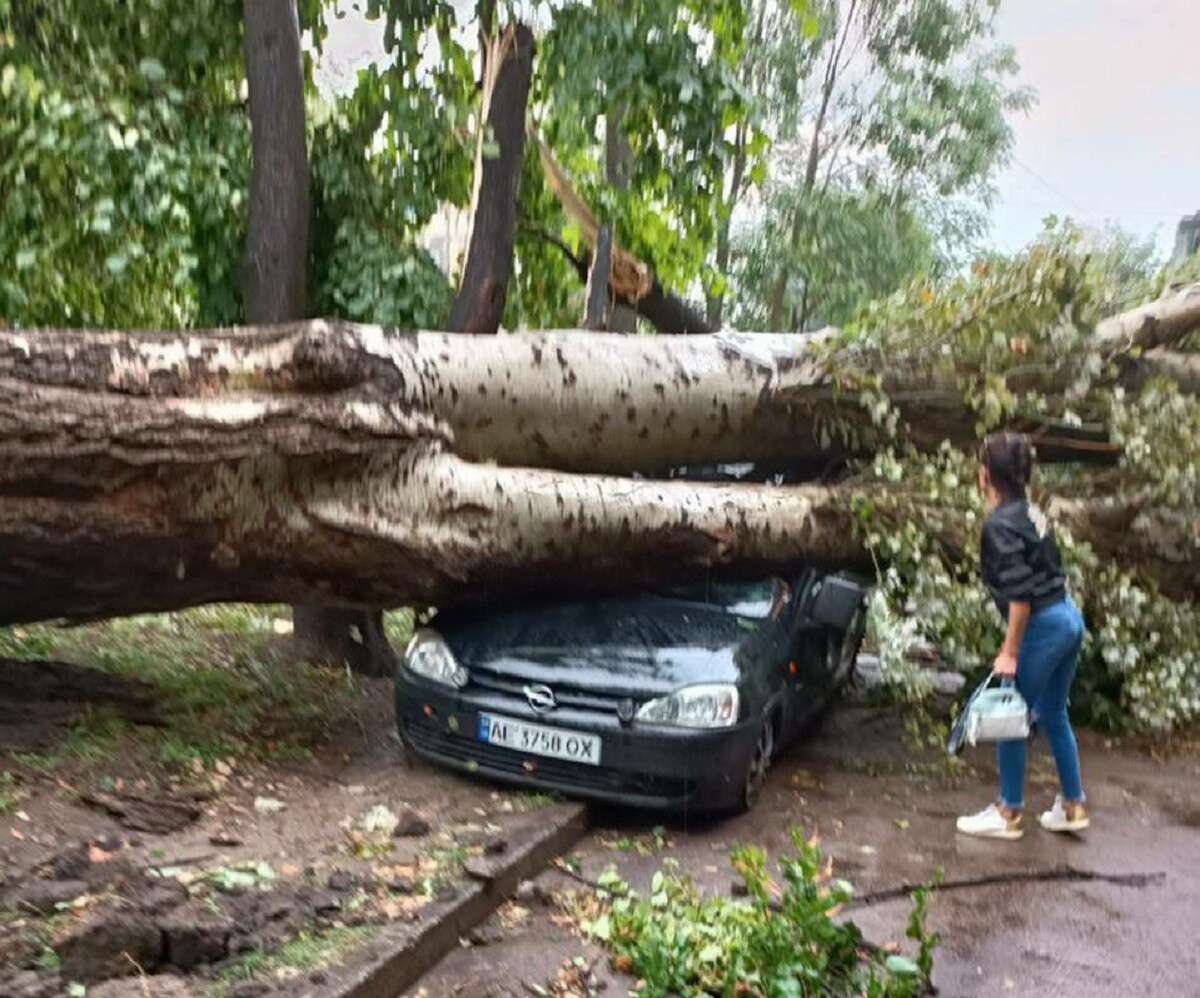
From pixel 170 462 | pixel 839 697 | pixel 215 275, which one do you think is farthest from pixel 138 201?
pixel 839 697

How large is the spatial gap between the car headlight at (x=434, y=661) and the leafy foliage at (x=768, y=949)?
174 centimetres

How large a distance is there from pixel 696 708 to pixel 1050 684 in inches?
61.7

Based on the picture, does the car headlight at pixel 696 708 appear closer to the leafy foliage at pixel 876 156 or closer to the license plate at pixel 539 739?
the license plate at pixel 539 739

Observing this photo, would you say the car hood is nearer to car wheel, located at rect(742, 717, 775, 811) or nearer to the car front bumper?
the car front bumper

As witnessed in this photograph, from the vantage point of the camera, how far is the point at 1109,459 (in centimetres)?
709

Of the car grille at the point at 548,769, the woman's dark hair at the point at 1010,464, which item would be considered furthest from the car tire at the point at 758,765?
the woman's dark hair at the point at 1010,464

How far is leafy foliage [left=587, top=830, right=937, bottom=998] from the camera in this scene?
3.46 m

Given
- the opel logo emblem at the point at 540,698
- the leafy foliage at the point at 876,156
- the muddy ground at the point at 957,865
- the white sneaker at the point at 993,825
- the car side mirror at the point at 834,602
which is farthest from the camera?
the leafy foliage at the point at 876,156

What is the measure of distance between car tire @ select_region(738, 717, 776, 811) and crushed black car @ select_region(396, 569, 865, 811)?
0.01 metres

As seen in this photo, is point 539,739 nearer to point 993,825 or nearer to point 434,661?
point 434,661

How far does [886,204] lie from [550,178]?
9.58 m

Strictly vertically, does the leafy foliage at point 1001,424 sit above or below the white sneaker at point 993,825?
above

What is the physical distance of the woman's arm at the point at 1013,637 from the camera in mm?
4922

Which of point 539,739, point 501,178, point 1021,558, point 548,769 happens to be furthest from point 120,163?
point 1021,558
